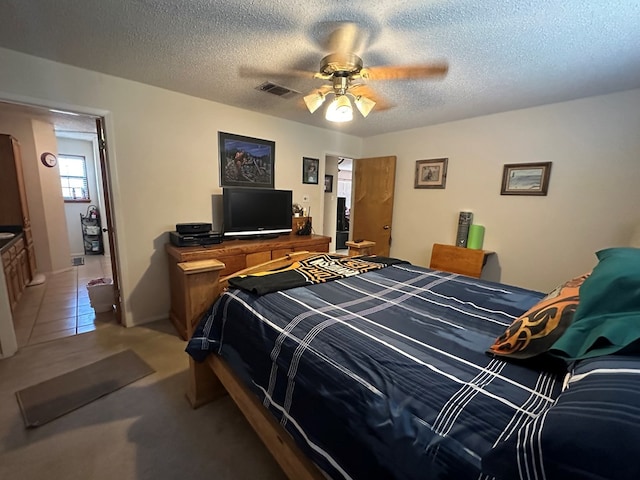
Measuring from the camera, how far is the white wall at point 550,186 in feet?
8.02

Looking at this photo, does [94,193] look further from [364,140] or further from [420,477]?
[420,477]

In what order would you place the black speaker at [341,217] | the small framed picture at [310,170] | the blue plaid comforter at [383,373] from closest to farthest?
the blue plaid comforter at [383,373]
the small framed picture at [310,170]
the black speaker at [341,217]

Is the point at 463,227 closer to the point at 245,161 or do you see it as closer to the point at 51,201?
the point at 245,161

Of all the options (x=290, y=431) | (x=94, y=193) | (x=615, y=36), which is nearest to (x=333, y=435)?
(x=290, y=431)

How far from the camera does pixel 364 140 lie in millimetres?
4473

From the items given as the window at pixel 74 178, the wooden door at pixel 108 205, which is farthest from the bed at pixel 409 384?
the window at pixel 74 178

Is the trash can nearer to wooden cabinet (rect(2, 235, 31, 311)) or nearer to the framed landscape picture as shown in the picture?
wooden cabinet (rect(2, 235, 31, 311))

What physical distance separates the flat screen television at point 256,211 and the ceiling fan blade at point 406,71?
175cm

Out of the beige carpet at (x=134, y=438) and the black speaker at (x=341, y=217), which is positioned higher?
the black speaker at (x=341, y=217)

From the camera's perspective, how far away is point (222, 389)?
6.00ft

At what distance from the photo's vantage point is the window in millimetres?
5703

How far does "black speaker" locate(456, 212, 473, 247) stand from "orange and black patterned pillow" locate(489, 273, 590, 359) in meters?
2.45

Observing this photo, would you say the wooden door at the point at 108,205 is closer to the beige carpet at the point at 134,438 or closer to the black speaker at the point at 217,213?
the beige carpet at the point at 134,438

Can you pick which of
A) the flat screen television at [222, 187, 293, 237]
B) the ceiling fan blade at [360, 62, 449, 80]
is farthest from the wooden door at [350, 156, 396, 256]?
the ceiling fan blade at [360, 62, 449, 80]
